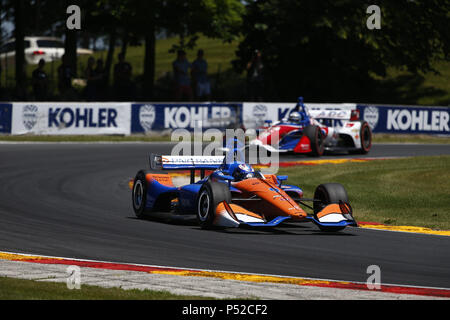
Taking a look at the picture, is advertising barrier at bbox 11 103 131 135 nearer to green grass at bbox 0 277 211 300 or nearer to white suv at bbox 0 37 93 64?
green grass at bbox 0 277 211 300

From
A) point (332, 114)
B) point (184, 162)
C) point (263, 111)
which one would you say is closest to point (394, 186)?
point (184, 162)

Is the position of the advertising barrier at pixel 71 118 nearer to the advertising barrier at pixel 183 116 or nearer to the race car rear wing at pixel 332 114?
the advertising barrier at pixel 183 116

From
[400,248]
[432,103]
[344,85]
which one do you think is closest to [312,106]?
[344,85]

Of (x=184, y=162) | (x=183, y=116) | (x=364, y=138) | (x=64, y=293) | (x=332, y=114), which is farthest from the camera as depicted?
(x=183, y=116)

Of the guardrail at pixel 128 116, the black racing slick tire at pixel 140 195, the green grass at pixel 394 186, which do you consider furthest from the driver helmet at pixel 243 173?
the guardrail at pixel 128 116

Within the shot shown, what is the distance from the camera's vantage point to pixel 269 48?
109 feet

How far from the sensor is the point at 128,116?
88.1 feet

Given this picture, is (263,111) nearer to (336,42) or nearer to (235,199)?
(336,42)

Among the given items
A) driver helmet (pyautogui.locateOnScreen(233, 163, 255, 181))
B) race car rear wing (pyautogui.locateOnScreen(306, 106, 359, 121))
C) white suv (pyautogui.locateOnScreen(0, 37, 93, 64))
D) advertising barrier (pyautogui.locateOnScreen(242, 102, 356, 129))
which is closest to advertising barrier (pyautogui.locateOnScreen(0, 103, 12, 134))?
advertising barrier (pyautogui.locateOnScreen(242, 102, 356, 129))

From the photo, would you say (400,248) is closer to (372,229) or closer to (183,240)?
→ (372,229)

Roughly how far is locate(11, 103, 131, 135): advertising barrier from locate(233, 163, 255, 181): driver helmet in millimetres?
14851

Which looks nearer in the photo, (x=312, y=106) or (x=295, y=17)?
(x=312, y=106)

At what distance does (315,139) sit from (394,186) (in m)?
5.78
